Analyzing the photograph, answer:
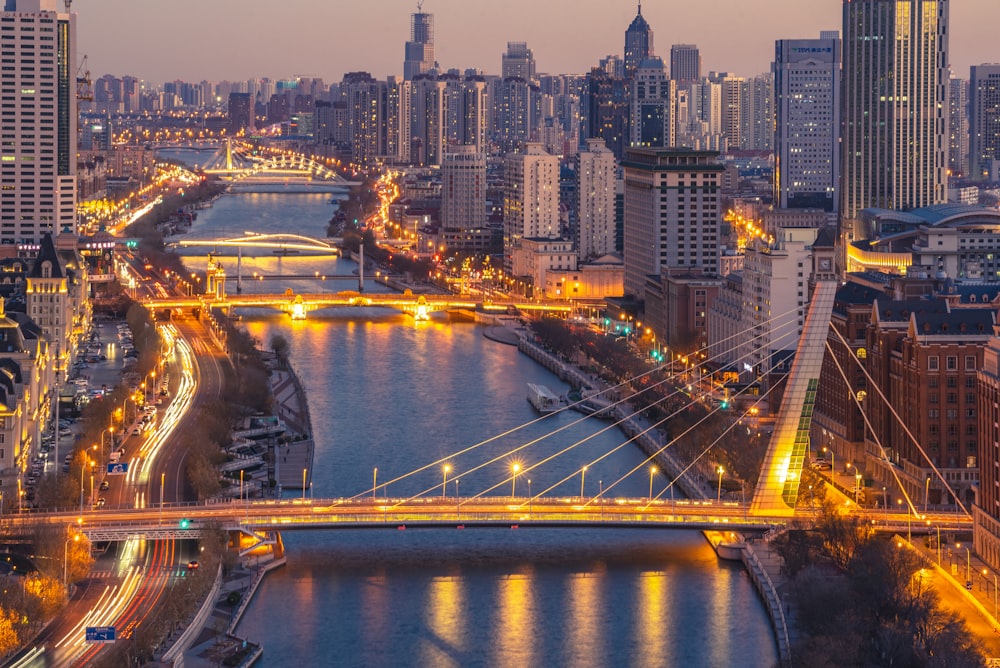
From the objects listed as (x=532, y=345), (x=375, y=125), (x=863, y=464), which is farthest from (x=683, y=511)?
(x=375, y=125)

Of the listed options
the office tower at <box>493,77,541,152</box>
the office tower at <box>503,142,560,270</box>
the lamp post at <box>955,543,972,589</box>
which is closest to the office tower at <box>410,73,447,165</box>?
the office tower at <box>493,77,541,152</box>

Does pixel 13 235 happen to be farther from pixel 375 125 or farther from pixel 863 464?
pixel 375 125

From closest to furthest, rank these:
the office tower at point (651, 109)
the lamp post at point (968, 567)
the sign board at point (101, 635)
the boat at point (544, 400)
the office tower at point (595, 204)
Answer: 1. the sign board at point (101, 635)
2. the lamp post at point (968, 567)
3. the boat at point (544, 400)
4. the office tower at point (595, 204)
5. the office tower at point (651, 109)

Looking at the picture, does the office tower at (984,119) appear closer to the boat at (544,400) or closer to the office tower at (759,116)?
the office tower at (759,116)

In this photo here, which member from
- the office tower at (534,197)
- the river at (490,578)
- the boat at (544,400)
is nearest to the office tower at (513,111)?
the office tower at (534,197)

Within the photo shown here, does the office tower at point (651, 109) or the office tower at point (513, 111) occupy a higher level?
the office tower at point (513, 111)

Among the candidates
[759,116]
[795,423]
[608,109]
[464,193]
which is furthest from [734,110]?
[795,423]

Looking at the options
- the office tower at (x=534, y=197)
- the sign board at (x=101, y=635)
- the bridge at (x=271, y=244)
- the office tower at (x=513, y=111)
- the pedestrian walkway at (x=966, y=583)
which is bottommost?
the sign board at (x=101, y=635)
